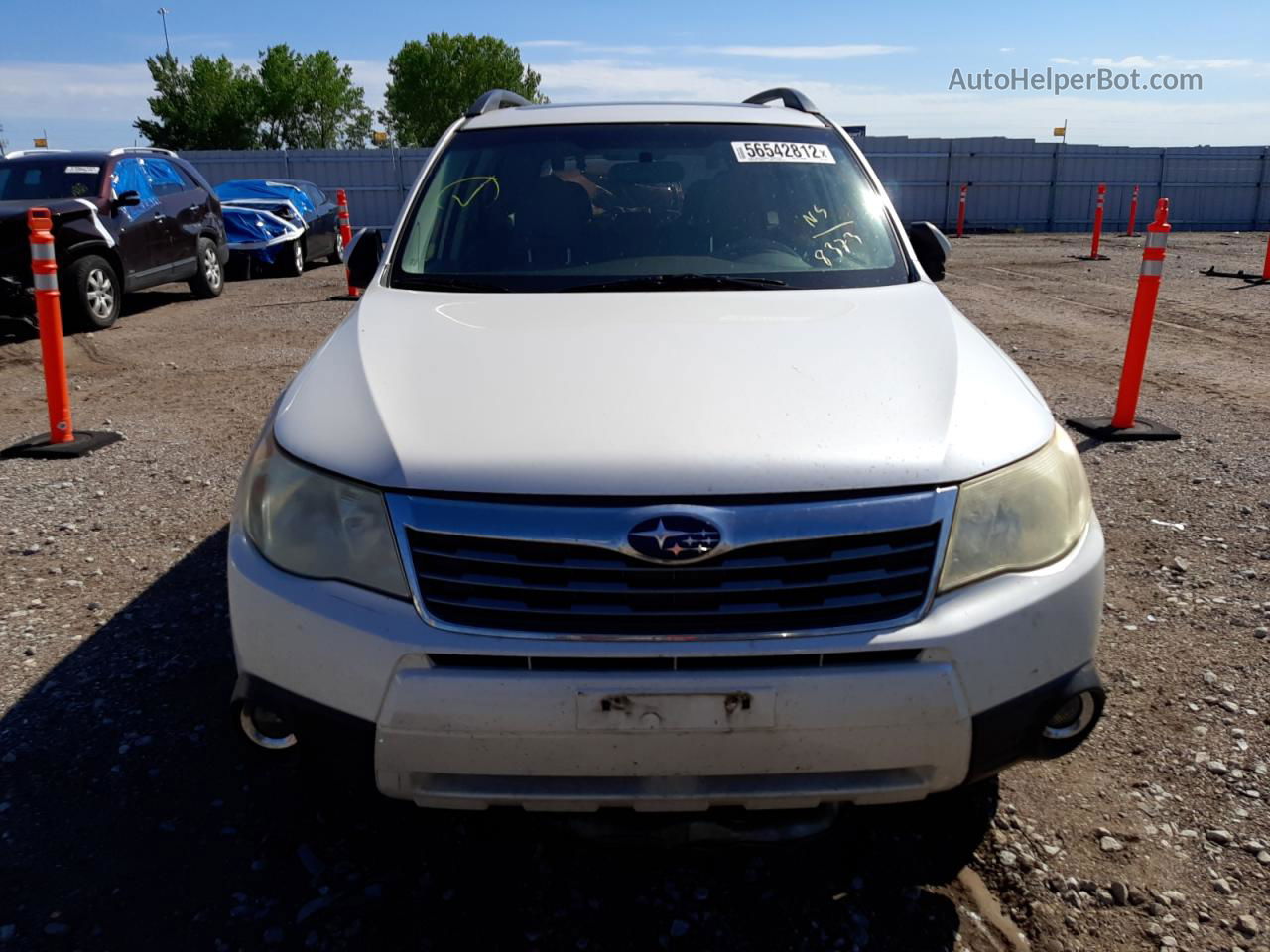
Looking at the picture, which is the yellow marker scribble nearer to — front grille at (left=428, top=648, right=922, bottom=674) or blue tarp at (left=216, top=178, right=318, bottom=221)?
front grille at (left=428, top=648, right=922, bottom=674)

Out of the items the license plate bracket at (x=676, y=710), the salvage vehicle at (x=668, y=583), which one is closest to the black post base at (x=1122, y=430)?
the salvage vehicle at (x=668, y=583)

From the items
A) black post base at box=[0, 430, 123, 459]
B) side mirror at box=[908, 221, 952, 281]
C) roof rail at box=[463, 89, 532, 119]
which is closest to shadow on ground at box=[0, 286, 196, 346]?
black post base at box=[0, 430, 123, 459]

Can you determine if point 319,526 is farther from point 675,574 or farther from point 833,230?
point 833,230

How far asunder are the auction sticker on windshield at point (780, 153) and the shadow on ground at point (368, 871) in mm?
2117

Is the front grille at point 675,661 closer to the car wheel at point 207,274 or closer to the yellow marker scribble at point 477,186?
the yellow marker scribble at point 477,186

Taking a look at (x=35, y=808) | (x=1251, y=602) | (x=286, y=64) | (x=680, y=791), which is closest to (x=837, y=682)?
(x=680, y=791)

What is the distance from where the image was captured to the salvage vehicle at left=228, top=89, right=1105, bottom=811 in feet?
6.23

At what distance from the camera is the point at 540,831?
7.61 ft

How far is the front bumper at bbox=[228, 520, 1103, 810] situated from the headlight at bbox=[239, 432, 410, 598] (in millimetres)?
44

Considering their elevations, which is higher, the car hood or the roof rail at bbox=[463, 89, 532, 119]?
the roof rail at bbox=[463, 89, 532, 119]

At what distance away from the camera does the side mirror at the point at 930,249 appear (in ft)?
11.4

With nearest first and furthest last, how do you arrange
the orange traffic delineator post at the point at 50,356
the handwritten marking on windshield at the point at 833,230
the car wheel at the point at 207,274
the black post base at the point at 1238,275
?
the handwritten marking on windshield at the point at 833,230 < the orange traffic delineator post at the point at 50,356 < the car wheel at the point at 207,274 < the black post base at the point at 1238,275


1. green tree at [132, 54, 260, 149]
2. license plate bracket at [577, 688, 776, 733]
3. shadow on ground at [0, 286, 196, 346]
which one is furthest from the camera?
green tree at [132, 54, 260, 149]

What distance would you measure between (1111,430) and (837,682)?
514 cm
